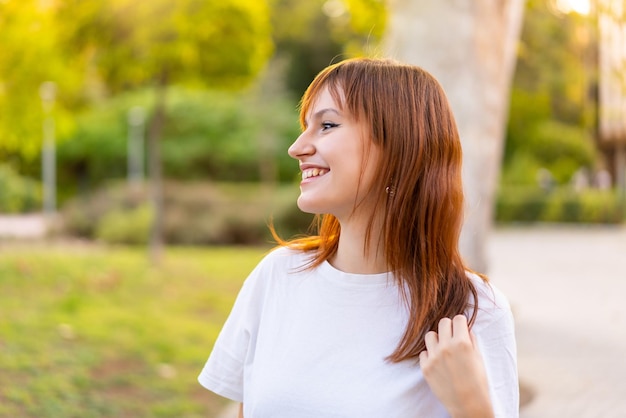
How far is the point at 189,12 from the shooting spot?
11.0 m

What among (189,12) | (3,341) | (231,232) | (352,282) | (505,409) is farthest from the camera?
(231,232)

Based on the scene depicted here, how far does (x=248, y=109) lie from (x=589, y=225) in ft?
41.4

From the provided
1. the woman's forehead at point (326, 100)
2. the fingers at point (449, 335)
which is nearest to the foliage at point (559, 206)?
the woman's forehead at point (326, 100)

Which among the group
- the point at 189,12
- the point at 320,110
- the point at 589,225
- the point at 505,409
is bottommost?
the point at 589,225

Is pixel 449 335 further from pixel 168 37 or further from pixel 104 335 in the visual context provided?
pixel 168 37

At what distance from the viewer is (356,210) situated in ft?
6.24

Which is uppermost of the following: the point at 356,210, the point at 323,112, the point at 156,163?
the point at 323,112

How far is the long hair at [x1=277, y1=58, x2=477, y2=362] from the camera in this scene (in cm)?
177

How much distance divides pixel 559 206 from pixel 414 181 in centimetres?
2482

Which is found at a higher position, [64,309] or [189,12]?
[189,12]

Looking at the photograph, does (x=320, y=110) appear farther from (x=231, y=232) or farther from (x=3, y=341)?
(x=231, y=232)

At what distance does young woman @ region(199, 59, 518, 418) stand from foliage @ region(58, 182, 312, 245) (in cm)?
1610

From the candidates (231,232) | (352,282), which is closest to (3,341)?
(352,282)

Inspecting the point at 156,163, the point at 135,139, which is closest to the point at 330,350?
the point at 156,163
